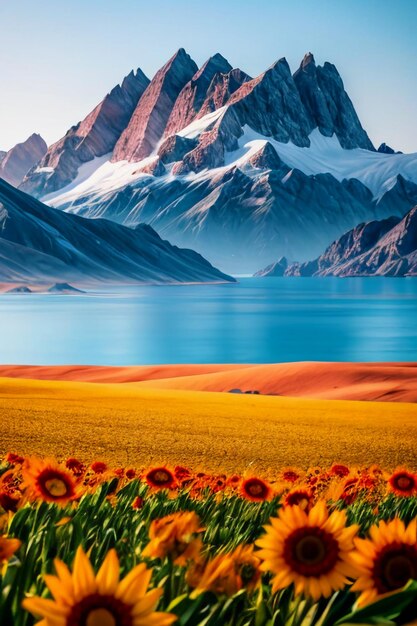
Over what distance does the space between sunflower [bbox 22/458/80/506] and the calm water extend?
66.1 m

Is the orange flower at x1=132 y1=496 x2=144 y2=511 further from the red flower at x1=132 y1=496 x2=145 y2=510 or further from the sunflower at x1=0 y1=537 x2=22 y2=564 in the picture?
the sunflower at x1=0 y1=537 x2=22 y2=564

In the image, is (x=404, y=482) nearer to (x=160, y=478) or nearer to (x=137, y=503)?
(x=160, y=478)

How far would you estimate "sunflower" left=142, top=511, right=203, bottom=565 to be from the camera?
2416 mm

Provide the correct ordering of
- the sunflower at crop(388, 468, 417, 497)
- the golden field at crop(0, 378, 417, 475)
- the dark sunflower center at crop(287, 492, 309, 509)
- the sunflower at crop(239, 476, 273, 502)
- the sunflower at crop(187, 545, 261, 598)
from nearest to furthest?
the sunflower at crop(187, 545, 261, 598)
the dark sunflower center at crop(287, 492, 309, 509)
the sunflower at crop(239, 476, 273, 502)
the sunflower at crop(388, 468, 417, 497)
the golden field at crop(0, 378, 417, 475)

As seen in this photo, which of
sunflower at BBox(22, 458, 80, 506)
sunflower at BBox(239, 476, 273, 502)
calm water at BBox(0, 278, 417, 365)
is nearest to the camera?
sunflower at BBox(22, 458, 80, 506)

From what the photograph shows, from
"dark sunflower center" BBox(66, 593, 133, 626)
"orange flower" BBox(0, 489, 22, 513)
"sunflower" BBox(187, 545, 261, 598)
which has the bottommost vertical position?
"dark sunflower center" BBox(66, 593, 133, 626)

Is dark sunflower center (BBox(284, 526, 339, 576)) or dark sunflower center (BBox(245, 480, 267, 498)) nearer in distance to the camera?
dark sunflower center (BBox(284, 526, 339, 576))

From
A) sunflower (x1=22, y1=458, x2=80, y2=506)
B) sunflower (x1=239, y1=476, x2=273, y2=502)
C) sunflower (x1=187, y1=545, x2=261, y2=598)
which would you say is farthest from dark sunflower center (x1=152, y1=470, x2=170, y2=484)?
sunflower (x1=187, y1=545, x2=261, y2=598)

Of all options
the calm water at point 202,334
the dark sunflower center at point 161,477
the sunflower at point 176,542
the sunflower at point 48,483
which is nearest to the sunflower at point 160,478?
the dark sunflower center at point 161,477

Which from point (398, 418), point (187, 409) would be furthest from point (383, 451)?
point (187, 409)

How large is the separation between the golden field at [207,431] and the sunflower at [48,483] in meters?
8.64

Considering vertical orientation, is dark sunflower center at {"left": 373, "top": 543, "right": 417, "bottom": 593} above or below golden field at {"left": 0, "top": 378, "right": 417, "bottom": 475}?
below

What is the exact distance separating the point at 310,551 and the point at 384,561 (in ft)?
0.61

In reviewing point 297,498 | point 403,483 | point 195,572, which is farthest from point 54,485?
point 403,483
